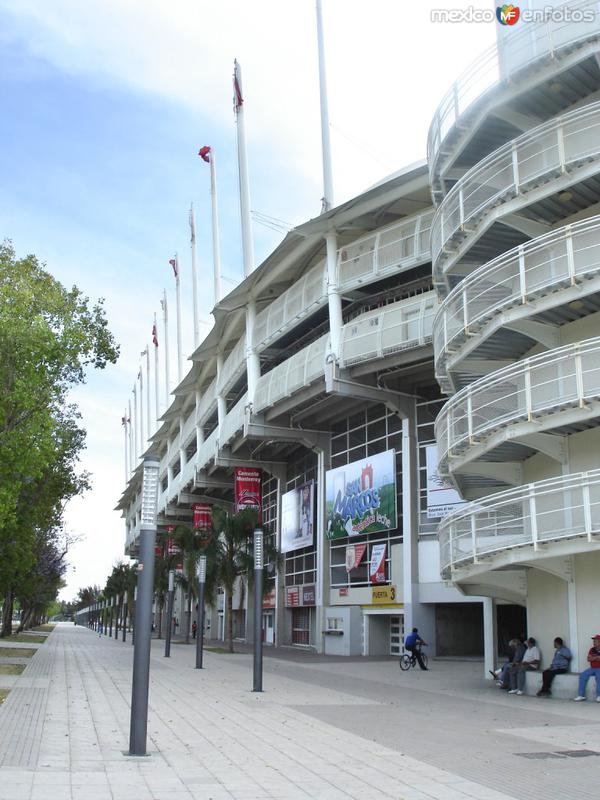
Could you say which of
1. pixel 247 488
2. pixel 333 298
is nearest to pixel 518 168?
pixel 333 298

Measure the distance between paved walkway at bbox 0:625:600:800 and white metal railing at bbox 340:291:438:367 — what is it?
12671mm

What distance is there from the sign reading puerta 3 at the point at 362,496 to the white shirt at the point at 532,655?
49.7 ft

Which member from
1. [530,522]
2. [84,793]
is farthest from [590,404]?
[84,793]

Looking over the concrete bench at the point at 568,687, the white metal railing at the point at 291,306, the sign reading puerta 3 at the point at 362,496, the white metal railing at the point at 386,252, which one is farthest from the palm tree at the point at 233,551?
the concrete bench at the point at 568,687

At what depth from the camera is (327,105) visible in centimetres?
3659

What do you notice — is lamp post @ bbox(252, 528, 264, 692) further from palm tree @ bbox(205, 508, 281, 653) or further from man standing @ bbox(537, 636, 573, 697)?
palm tree @ bbox(205, 508, 281, 653)

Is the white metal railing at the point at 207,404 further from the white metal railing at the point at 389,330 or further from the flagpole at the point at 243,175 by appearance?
the white metal railing at the point at 389,330

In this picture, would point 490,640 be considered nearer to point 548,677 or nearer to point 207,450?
point 548,677

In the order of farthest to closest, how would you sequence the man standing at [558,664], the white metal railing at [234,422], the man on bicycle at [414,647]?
the white metal railing at [234,422] → the man on bicycle at [414,647] → the man standing at [558,664]

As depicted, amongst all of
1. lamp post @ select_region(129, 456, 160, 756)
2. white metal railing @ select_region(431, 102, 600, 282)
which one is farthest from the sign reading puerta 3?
lamp post @ select_region(129, 456, 160, 756)

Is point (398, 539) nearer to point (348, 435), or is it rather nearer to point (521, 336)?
point (348, 435)

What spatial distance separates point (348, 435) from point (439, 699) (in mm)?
22138

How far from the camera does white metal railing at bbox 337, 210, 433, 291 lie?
29531 millimetres

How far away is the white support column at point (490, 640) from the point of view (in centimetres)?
2203
